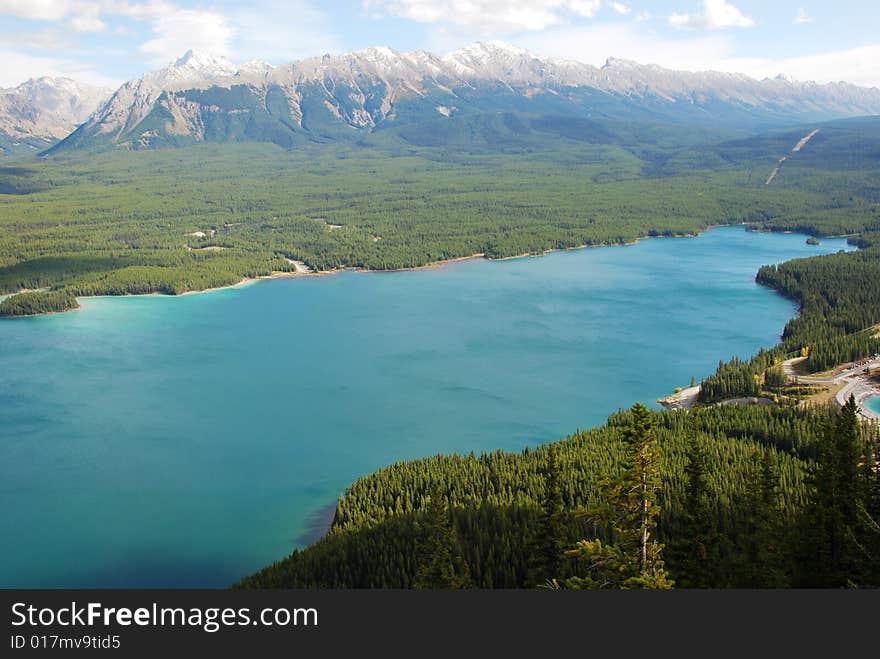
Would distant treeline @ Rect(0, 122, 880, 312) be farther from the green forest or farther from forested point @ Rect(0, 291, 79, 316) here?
forested point @ Rect(0, 291, 79, 316)

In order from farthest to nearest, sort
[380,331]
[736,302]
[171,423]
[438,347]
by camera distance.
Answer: [736,302] → [380,331] → [438,347] → [171,423]

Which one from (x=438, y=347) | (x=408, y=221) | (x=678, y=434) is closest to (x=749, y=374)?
(x=678, y=434)

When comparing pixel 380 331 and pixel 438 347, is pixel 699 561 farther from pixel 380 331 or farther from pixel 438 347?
pixel 380 331

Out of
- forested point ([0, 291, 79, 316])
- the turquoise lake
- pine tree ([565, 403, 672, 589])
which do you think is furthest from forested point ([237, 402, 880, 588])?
forested point ([0, 291, 79, 316])

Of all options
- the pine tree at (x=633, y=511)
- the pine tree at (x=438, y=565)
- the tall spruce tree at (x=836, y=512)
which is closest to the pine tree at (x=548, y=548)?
the pine tree at (x=438, y=565)

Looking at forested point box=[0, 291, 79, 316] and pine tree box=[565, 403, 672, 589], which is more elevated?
pine tree box=[565, 403, 672, 589]
